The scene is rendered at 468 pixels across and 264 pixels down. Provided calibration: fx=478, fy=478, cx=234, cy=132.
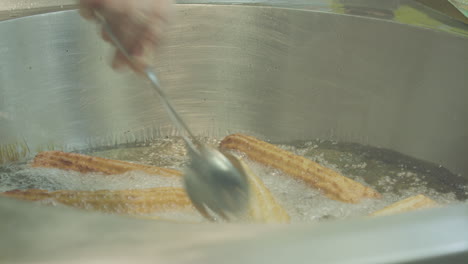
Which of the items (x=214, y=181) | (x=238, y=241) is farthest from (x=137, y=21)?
(x=238, y=241)

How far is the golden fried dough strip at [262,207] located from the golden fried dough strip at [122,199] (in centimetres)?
13

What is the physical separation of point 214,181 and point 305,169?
0.28m

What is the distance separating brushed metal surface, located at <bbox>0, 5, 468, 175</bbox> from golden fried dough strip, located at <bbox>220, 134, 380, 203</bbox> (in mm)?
116

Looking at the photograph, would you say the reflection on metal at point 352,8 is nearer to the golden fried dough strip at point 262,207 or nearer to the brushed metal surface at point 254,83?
the brushed metal surface at point 254,83

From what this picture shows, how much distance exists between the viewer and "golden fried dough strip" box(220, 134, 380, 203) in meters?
0.78

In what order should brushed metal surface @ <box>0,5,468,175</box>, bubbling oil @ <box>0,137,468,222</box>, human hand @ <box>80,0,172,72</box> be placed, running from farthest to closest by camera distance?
brushed metal surface @ <box>0,5,468,175</box>, bubbling oil @ <box>0,137,468,222</box>, human hand @ <box>80,0,172,72</box>

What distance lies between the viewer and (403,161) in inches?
35.2

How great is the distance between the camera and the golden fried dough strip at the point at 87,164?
84cm

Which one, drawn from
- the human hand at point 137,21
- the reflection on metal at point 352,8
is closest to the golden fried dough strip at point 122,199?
the human hand at point 137,21

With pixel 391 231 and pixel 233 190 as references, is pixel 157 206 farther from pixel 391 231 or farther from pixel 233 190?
pixel 391 231

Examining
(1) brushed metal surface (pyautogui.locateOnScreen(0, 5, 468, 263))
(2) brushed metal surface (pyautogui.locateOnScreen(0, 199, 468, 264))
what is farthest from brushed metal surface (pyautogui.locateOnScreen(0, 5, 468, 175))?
(2) brushed metal surface (pyautogui.locateOnScreen(0, 199, 468, 264))

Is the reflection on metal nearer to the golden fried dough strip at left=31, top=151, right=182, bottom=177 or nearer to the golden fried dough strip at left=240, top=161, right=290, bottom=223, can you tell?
the golden fried dough strip at left=31, top=151, right=182, bottom=177

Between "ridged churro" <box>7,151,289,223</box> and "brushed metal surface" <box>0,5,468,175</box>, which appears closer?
"ridged churro" <box>7,151,289,223</box>

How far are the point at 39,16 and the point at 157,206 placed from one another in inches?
18.2
